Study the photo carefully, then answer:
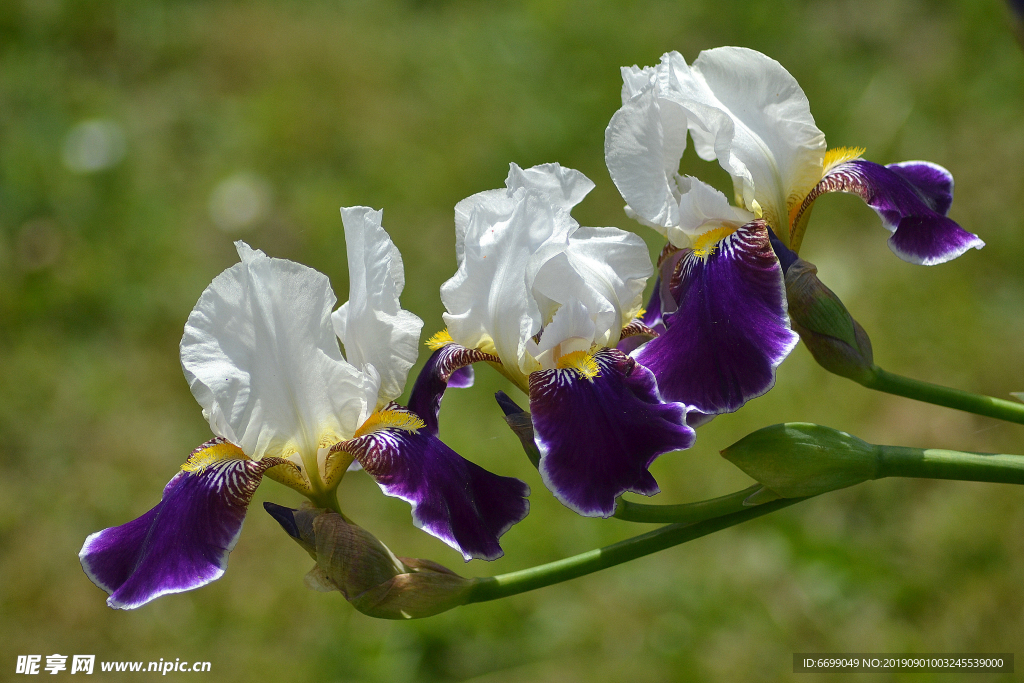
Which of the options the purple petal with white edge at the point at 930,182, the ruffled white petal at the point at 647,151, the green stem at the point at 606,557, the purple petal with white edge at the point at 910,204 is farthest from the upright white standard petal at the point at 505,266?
the purple petal with white edge at the point at 930,182

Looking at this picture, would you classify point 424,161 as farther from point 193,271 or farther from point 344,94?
point 193,271

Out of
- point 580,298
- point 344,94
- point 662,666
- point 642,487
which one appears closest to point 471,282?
point 580,298

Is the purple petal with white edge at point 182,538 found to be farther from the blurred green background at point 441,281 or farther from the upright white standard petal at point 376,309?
the blurred green background at point 441,281

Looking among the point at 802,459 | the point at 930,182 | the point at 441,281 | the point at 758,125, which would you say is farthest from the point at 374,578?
the point at 441,281

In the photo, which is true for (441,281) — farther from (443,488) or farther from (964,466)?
(964,466)

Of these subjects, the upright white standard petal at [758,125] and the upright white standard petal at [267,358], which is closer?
the upright white standard petal at [267,358]

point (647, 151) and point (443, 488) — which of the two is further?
point (647, 151)

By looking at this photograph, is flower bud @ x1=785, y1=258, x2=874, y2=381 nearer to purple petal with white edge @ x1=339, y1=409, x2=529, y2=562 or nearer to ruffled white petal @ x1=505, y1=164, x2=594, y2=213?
ruffled white petal @ x1=505, y1=164, x2=594, y2=213
